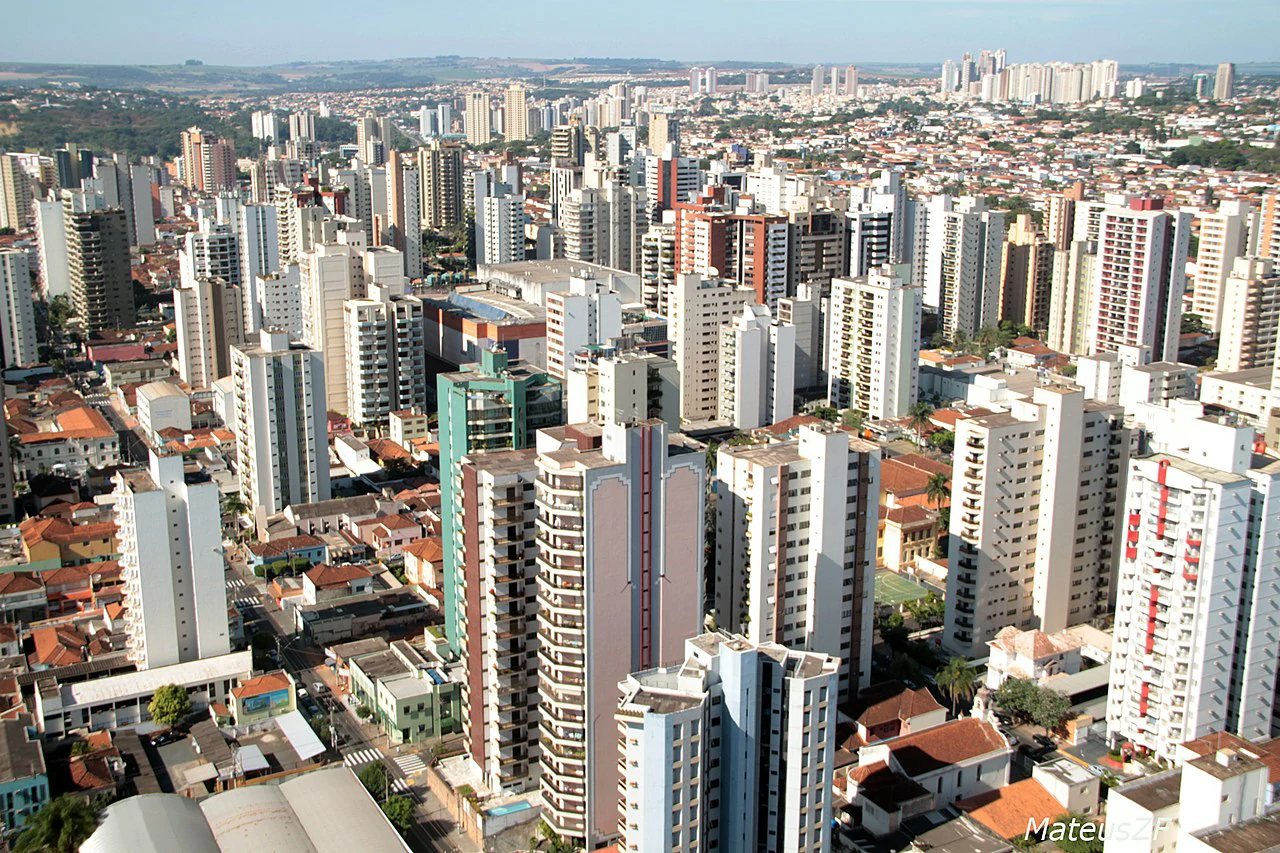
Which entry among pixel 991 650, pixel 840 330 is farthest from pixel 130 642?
pixel 840 330

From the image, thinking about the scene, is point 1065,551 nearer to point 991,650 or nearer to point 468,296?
point 991,650

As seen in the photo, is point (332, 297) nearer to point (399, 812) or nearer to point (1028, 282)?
point (399, 812)

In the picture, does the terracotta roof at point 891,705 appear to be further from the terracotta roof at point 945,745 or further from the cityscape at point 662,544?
the terracotta roof at point 945,745

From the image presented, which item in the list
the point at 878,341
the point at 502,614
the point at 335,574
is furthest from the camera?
the point at 878,341

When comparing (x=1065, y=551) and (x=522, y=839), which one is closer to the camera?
(x=522, y=839)

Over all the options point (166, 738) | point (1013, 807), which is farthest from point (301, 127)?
point (1013, 807)

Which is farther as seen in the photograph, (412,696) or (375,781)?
(412,696)
